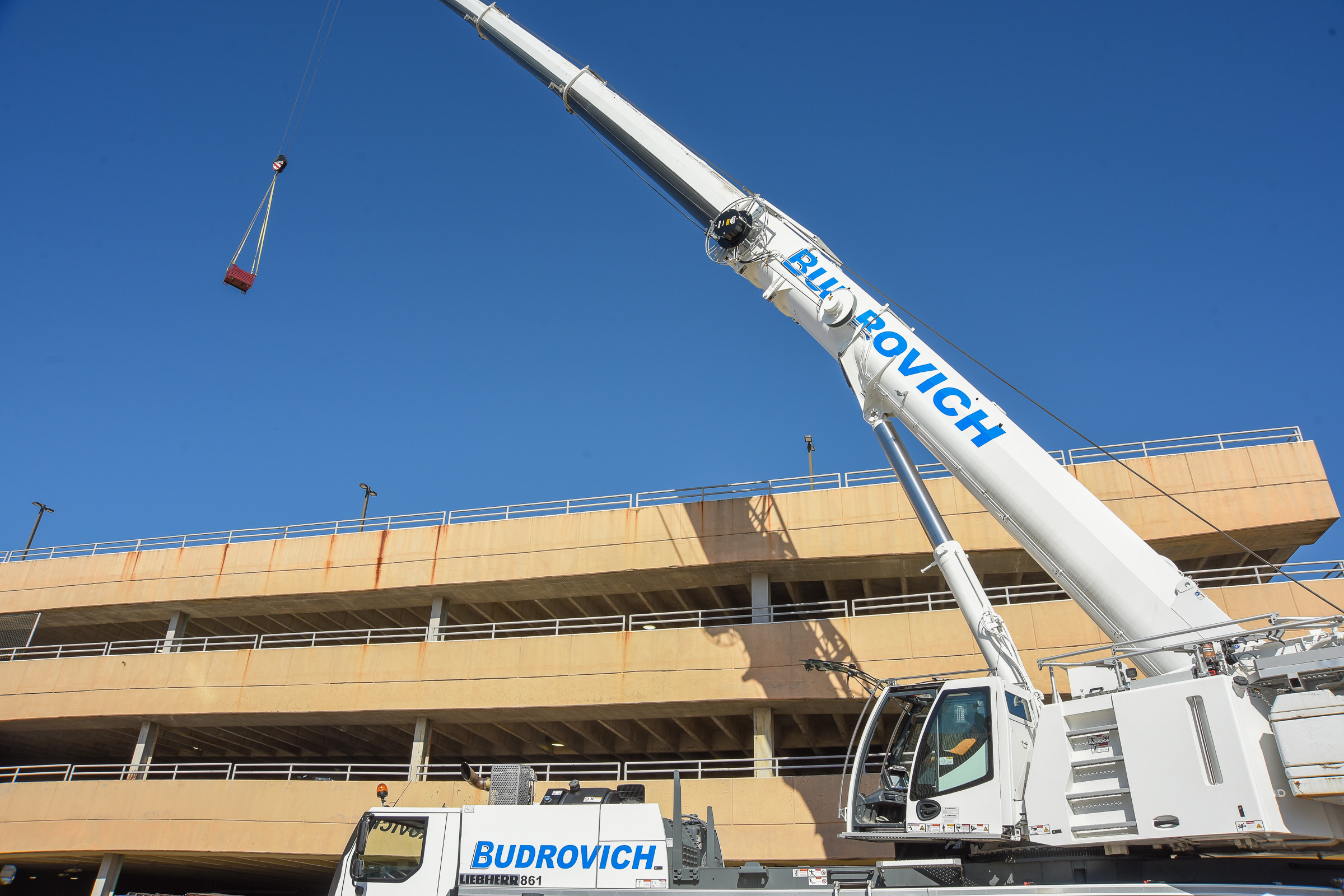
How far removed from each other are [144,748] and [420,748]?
9.55 meters

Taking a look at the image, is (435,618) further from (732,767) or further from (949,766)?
(949,766)

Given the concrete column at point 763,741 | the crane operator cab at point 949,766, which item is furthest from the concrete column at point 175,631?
the crane operator cab at point 949,766

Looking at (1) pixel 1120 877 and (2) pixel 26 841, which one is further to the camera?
(2) pixel 26 841

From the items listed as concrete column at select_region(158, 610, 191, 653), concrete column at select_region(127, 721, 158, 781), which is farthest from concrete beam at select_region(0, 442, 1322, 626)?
concrete column at select_region(127, 721, 158, 781)

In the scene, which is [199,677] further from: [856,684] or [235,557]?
[856,684]

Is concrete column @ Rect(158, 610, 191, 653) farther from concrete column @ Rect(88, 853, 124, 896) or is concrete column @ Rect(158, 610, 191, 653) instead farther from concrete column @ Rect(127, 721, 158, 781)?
concrete column @ Rect(88, 853, 124, 896)

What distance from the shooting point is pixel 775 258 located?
628 inches

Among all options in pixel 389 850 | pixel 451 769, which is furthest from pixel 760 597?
pixel 451 769

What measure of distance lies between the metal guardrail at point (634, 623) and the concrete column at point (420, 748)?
8.05 ft

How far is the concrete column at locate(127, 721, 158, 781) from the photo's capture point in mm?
25984

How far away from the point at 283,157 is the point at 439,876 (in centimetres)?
1643

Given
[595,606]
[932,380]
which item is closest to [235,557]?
[595,606]

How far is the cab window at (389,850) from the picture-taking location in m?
11.4

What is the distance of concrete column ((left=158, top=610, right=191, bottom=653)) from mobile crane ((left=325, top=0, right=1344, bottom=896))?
21.1 metres
